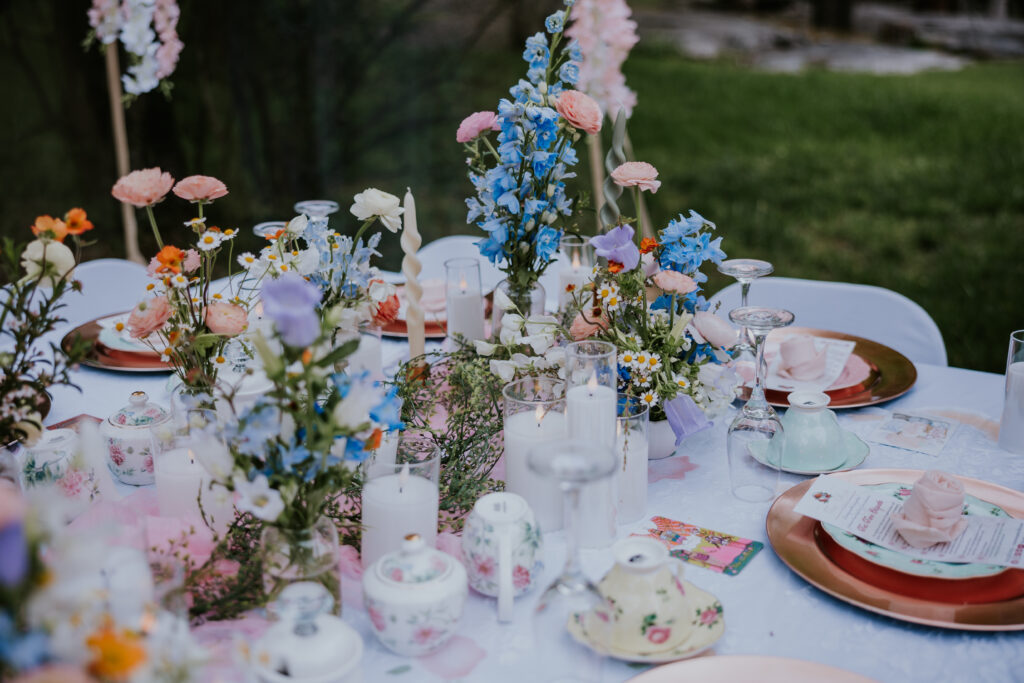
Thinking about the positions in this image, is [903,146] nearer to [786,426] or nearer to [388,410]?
[786,426]

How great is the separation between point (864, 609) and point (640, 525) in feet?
0.94

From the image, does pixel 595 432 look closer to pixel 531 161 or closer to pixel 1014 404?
pixel 531 161

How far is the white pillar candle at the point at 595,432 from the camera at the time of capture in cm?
109

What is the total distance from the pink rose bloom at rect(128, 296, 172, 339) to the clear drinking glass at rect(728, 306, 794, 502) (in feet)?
2.39

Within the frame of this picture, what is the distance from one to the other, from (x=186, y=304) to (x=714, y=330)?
71 centimetres

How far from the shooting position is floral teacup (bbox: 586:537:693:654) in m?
0.91

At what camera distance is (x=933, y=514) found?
1.07 m

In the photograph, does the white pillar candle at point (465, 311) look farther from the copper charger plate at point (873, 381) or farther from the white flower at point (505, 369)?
the copper charger plate at point (873, 381)

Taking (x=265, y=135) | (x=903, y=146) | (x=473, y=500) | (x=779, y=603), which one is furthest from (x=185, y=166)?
(x=903, y=146)

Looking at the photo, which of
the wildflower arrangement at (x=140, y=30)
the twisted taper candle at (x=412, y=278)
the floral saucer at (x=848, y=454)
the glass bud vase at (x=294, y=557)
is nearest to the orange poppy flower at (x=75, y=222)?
the glass bud vase at (x=294, y=557)

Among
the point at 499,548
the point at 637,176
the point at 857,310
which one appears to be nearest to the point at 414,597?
the point at 499,548

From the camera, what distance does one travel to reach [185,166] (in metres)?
4.11

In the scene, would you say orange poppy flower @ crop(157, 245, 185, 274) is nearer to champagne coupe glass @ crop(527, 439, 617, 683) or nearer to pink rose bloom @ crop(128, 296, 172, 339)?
pink rose bloom @ crop(128, 296, 172, 339)

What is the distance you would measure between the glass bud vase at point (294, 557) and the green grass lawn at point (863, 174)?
139 inches
